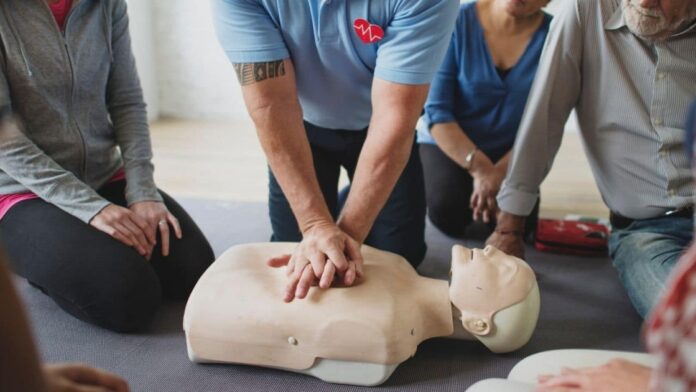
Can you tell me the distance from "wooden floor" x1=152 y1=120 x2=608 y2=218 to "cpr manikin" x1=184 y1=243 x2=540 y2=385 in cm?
114

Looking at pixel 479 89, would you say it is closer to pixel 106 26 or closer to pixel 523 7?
pixel 523 7

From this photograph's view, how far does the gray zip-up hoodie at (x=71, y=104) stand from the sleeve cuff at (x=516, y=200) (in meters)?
0.92

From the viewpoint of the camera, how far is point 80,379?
30.4 inches

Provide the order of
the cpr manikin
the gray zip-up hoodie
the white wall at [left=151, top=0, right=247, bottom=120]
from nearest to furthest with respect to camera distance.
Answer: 1. the cpr manikin
2. the gray zip-up hoodie
3. the white wall at [left=151, top=0, right=247, bottom=120]

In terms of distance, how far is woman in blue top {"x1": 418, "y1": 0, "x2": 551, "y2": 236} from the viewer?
1.98 m

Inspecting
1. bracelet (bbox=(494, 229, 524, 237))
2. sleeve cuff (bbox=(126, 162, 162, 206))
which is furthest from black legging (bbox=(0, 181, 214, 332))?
bracelet (bbox=(494, 229, 524, 237))

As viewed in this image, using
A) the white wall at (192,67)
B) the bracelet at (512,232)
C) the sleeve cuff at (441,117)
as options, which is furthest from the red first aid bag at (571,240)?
the white wall at (192,67)

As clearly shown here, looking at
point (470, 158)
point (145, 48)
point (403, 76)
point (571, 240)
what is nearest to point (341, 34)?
point (403, 76)

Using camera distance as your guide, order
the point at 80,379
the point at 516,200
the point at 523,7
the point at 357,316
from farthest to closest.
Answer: the point at 523,7
the point at 516,200
the point at 357,316
the point at 80,379

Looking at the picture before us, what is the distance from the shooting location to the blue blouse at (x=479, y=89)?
6.54 ft

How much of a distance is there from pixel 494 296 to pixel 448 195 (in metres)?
0.82

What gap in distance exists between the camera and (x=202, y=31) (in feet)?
11.9

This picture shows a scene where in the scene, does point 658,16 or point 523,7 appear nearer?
point 658,16

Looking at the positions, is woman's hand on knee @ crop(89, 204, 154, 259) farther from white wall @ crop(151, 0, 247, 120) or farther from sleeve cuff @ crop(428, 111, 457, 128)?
white wall @ crop(151, 0, 247, 120)
